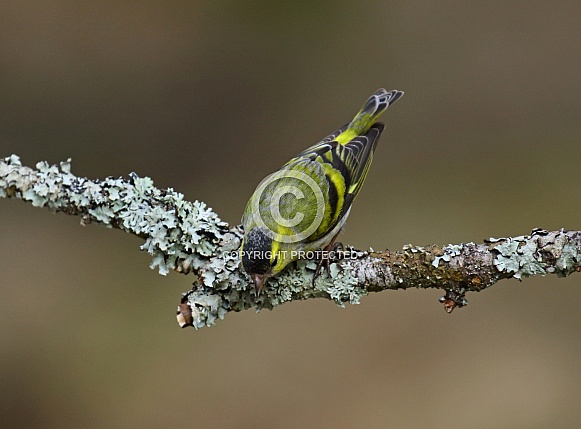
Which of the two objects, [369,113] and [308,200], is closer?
[308,200]

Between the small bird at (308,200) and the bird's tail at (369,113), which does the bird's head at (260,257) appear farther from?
the bird's tail at (369,113)

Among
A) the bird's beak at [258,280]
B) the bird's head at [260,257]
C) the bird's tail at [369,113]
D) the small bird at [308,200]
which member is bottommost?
the bird's beak at [258,280]

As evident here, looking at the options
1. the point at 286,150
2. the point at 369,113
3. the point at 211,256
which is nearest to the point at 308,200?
the point at 211,256

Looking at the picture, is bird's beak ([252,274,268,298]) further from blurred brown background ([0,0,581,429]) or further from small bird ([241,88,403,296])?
blurred brown background ([0,0,581,429])

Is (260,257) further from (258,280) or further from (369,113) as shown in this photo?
(369,113)

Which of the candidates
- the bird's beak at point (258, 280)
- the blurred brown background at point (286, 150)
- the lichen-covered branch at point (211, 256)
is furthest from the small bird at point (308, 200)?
the blurred brown background at point (286, 150)

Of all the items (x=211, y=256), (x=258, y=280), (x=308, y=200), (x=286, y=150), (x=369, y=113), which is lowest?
(x=258, y=280)
